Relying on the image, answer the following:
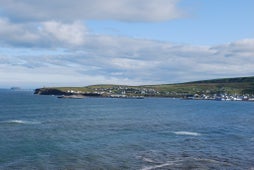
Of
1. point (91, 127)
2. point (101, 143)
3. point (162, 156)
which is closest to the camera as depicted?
point (162, 156)

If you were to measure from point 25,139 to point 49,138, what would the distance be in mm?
5033

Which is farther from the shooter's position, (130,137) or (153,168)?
(130,137)

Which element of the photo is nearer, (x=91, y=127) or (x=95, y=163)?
(x=95, y=163)

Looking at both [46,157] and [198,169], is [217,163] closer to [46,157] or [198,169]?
[198,169]

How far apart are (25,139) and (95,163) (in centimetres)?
2662

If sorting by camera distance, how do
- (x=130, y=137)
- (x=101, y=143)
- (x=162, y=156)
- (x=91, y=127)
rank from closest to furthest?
(x=162, y=156)
(x=101, y=143)
(x=130, y=137)
(x=91, y=127)

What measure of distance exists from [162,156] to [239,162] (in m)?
12.8

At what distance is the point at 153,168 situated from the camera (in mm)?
57062

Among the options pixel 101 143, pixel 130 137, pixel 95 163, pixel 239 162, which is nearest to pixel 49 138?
pixel 101 143

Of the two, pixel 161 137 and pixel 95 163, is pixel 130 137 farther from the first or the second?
pixel 95 163

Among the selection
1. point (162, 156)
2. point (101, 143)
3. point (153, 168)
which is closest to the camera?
point (153, 168)

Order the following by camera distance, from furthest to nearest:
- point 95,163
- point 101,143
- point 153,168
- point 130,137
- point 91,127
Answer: point 91,127 → point 130,137 → point 101,143 → point 95,163 → point 153,168

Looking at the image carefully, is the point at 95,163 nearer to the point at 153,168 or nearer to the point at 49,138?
the point at 153,168

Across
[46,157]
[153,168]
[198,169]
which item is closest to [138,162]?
[153,168]
